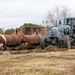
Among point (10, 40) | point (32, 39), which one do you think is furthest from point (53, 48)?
Result: point (10, 40)

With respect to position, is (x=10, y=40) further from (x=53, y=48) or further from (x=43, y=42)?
(x=53, y=48)

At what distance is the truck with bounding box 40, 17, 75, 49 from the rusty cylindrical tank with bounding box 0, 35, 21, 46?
194 cm

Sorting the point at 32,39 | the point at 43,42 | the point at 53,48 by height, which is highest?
the point at 32,39

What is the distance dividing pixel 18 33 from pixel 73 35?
4.49 metres

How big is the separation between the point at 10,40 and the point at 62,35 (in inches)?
167

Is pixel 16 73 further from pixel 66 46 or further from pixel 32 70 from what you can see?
pixel 66 46

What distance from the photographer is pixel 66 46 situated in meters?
23.1

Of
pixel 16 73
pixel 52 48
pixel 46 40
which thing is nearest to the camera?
pixel 16 73

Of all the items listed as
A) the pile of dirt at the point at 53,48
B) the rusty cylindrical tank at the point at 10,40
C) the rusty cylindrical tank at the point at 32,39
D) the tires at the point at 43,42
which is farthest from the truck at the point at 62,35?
the rusty cylindrical tank at the point at 10,40

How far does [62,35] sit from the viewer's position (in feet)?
79.0

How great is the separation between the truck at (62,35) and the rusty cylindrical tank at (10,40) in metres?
1.94

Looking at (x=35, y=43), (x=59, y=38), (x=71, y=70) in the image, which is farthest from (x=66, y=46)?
(x=71, y=70)

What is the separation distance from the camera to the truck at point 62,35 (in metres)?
23.3

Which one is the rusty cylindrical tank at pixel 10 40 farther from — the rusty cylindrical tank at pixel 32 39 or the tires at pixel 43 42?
the tires at pixel 43 42
